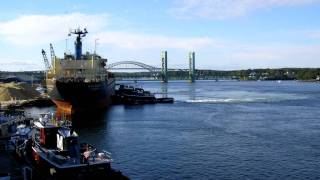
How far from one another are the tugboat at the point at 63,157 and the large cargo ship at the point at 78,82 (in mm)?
33445

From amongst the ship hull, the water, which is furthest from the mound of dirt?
the water

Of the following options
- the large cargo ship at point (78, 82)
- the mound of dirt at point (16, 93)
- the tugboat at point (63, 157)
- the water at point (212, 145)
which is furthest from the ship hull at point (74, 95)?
the tugboat at point (63, 157)

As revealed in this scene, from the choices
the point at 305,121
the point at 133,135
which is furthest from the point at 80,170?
the point at 305,121

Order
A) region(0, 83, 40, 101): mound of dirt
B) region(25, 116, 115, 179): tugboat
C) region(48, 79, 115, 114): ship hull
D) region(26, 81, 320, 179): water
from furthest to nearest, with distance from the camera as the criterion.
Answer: region(0, 83, 40, 101): mound of dirt → region(48, 79, 115, 114): ship hull → region(26, 81, 320, 179): water → region(25, 116, 115, 179): tugboat

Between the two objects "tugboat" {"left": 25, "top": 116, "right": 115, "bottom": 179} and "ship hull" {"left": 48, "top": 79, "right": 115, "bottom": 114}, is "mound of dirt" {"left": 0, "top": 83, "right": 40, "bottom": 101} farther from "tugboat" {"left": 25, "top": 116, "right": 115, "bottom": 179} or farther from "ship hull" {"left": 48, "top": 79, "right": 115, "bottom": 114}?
"tugboat" {"left": 25, "top": 116, "right": 115, "bottom": 179}

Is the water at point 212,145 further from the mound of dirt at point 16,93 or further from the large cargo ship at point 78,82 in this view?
the mound of dirt at point 16,93

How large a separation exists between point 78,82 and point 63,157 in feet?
126

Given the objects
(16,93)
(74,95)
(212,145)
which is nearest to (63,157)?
(212,145)

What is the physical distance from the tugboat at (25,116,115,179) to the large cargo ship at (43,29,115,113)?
33.4m

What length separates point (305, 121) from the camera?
51938 mm

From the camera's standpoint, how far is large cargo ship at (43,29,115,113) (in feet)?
199

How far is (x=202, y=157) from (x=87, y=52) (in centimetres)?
5958

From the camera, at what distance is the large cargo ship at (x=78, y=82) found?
60.6 metres

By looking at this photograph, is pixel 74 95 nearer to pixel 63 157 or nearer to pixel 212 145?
pixel 212 145
